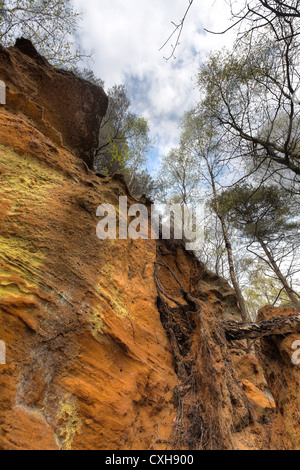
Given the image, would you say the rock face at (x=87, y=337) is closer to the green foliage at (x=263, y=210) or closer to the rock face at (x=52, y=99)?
the rock face at (x=52, y=99)

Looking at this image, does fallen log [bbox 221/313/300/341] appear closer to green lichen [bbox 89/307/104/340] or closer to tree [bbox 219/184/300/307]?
green lichen [bbox 89/307/104/340]

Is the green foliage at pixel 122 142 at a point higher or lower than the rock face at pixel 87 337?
higher

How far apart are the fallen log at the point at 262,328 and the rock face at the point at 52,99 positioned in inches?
215

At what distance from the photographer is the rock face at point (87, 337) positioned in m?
2.11

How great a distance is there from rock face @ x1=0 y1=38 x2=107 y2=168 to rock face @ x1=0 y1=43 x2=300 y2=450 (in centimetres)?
6

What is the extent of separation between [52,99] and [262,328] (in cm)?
727

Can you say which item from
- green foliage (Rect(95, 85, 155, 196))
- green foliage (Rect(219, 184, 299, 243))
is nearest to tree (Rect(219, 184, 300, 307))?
green foliage (Rect(219, 184, 299, 243))

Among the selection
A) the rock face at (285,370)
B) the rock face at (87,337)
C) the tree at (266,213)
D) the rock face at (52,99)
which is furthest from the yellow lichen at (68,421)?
the tree at (266,213)

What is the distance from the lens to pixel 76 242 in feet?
10.6

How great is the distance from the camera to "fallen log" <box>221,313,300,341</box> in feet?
13.6

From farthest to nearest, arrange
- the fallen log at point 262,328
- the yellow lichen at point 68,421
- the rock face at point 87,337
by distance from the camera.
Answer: the fallen log at point 262,328 → the rock face at point 87,337 → the yellow lichen at point 68,421
